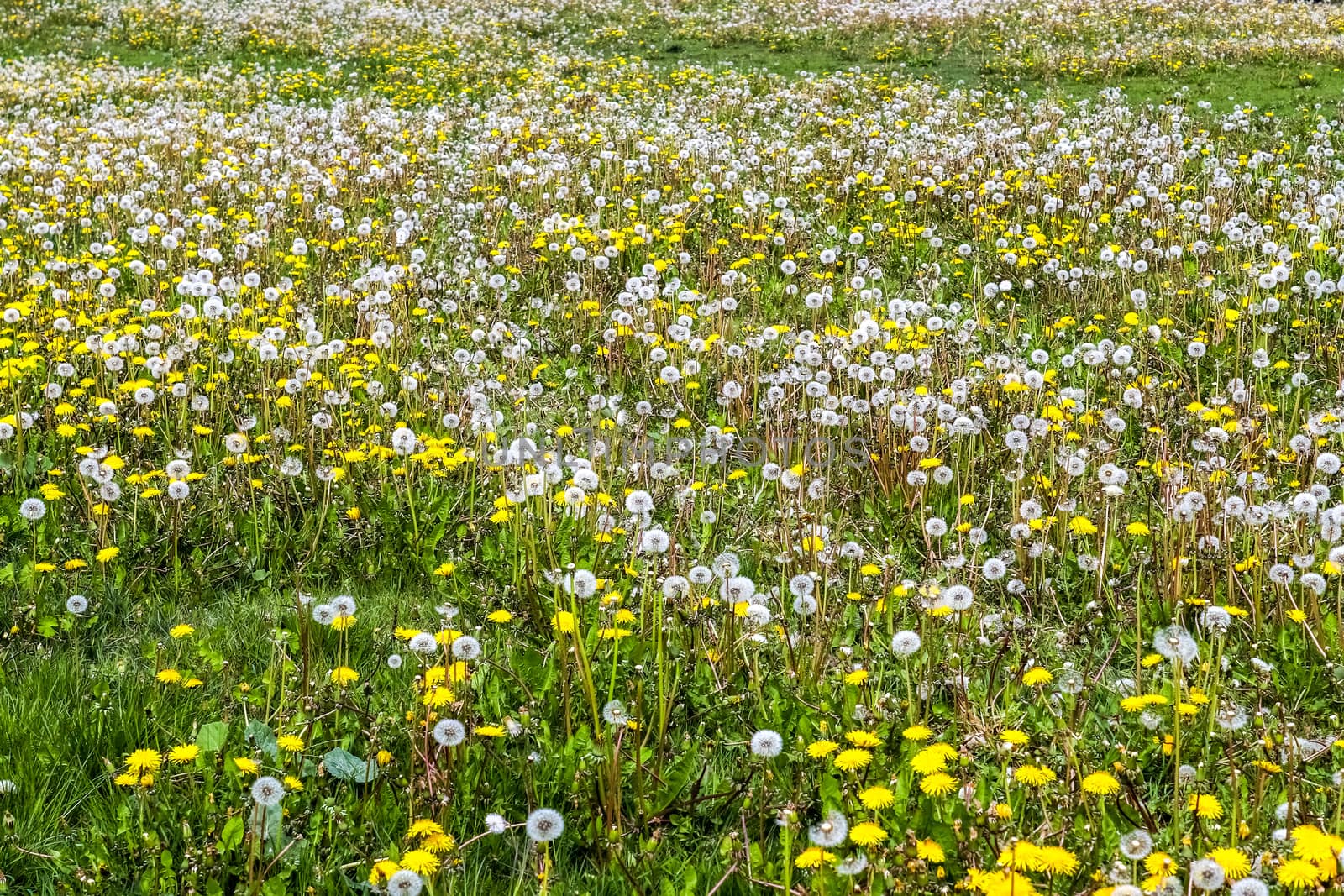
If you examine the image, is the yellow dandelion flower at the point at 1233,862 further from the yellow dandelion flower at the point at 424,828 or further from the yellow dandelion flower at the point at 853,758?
the yellow dandelion flower at the point at 424,828

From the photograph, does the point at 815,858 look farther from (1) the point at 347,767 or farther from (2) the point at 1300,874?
(1) the point at 347,767

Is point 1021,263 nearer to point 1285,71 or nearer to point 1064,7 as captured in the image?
point 1285,71

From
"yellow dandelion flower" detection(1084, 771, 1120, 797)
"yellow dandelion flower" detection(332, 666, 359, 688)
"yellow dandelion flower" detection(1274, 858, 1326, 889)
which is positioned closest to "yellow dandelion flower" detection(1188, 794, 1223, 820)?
"yellow dandelion flower" detection(1084, 771, 1120, 797)

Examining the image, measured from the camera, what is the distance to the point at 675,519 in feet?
14.0

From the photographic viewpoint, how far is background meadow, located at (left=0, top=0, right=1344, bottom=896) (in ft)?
8.11

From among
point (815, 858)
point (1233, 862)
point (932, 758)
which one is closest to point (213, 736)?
point (815, 858)

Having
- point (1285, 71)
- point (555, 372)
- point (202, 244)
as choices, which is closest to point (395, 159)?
point (202, 244)

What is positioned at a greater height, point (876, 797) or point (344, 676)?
point (876, 797)

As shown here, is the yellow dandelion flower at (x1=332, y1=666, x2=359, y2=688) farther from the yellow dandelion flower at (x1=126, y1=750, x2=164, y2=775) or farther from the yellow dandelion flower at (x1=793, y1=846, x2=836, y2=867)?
the yellow dandelion flower at (x1=793, y1=846, x2=836, y2=867)

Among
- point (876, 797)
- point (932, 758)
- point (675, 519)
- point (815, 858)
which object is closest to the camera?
point (815, 858)

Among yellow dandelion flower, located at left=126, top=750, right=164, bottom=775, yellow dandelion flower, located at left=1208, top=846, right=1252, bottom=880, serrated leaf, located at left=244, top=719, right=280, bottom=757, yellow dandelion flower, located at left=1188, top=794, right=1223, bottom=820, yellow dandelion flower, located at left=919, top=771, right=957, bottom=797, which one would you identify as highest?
yellow dandelion flower, located at left=1208, top=846, right=1252, bottom=880

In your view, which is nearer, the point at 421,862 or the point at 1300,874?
the point at 1300,874

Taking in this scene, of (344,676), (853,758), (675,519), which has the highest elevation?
(853,758)

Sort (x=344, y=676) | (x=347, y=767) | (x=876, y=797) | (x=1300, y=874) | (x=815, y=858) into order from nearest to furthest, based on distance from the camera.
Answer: (x=1300, y=874)
(x=815, y=858)
(x=876, y=797)
(x=347, y=767)
(x=344, y=676)
